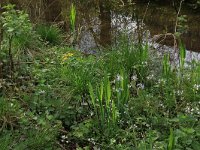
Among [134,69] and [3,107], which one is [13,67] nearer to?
[3,107]

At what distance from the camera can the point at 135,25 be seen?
21.1ft

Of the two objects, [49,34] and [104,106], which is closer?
[104,106]

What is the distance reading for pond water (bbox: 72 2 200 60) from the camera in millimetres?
5735

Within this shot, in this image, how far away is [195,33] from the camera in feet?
21.5

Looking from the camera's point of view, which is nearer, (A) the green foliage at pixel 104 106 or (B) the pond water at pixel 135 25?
(A) the green foliage at pixel 104 106

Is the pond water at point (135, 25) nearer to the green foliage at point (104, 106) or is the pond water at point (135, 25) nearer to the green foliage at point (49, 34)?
the green foliage at point (49, 34)

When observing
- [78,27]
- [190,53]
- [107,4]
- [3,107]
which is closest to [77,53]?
[78,27]

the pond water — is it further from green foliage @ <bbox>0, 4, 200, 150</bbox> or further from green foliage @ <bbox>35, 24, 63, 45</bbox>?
green foliage @ <bbox>0, 4, 200, 150</bbox>

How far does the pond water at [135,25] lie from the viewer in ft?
18.8

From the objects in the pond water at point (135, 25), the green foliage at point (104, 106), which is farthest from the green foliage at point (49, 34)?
the green foliage at point (104, 106)

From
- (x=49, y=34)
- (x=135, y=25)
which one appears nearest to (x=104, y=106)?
(x=49, y=34)

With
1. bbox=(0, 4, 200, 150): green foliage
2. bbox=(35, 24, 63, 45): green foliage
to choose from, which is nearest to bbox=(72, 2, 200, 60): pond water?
bbox=(35, 24, 63, 45): green foliage

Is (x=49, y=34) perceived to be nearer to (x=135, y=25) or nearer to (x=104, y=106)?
(x=135, y=25)

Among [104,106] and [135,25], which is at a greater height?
[135,25]
